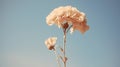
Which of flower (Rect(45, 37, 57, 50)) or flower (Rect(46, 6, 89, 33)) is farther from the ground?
flower (Rect(46, 6, 89, 33))

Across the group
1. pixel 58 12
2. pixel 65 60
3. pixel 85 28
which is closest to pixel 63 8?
pixel 58 12

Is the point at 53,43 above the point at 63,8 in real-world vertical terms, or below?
below

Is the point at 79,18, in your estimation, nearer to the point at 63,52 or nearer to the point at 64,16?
the point at 64,16

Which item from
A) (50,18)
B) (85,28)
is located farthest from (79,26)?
(50,18)

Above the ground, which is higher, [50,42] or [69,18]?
[69,18]

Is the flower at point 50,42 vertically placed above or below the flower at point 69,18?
below

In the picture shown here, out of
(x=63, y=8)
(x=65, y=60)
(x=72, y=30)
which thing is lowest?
(x=65, y=60)

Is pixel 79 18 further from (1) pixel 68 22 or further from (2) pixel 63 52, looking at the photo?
(2) pixel 63 52
